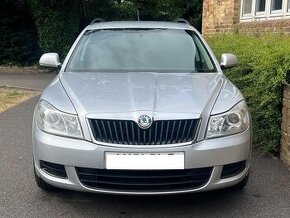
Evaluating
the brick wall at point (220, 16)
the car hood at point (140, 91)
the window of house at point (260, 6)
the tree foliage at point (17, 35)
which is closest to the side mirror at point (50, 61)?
the car hood at point (140, 91)

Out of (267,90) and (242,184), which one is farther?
(267,90)

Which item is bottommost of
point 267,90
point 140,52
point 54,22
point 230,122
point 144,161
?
point 54,22

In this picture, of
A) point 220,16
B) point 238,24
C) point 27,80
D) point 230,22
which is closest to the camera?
point 238,24

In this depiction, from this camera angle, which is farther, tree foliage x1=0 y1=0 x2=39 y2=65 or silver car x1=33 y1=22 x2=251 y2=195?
tree foliage x1=0 y1=0 x2=39 y2=65

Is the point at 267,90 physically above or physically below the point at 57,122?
below

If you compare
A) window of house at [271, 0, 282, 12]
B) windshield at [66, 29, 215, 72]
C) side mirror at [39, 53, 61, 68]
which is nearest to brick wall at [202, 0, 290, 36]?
window of house at [271, 0, 282, 12]

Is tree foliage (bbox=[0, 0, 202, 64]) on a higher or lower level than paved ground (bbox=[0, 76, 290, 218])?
lower

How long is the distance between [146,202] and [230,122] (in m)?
1.04

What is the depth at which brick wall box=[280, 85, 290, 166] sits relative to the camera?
5430mm

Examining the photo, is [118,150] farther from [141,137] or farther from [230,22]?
[230,22]

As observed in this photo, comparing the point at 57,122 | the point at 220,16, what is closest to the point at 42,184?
the point at 57,122

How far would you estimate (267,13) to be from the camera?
32.0ft

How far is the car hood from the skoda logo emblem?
3.4 inches

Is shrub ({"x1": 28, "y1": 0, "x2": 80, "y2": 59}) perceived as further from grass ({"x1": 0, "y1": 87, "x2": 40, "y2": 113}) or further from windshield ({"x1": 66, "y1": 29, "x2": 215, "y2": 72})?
windshield ({"x1": 66, "y1": 29, "x2": 215, "y2": 72})
